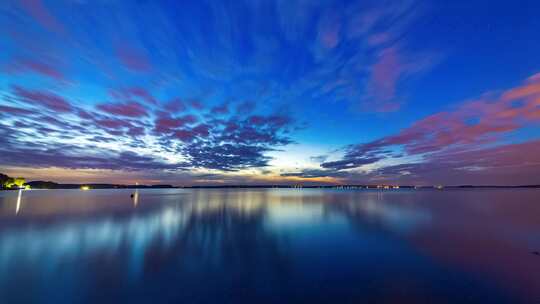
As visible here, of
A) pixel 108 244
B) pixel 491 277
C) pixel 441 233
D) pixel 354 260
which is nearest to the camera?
pixel 491 277

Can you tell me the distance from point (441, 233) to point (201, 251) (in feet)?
74.0

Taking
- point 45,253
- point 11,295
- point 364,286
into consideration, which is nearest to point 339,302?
point 364,286

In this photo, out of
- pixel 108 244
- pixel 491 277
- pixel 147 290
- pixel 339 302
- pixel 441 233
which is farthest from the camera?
pixel 441 233

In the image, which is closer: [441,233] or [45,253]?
[45,253]

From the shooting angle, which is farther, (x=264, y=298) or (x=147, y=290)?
(x=147, y=290)

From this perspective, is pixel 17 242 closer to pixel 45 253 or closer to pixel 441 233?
pixel 45 253

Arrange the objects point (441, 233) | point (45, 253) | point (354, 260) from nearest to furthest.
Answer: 1. point (354, 260)
2. point (45, 253)
3. point (441, 233)

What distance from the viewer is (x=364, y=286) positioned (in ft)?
35.6

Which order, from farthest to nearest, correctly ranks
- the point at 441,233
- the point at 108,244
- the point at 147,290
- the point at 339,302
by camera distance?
the point at 441,233 < the point at 108,244 < the point at 147,290 < the point at 339,302

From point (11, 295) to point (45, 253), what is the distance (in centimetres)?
735

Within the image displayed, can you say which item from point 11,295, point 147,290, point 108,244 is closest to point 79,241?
point 108,244

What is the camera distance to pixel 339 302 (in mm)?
9383

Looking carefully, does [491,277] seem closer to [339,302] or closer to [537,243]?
[339,302]

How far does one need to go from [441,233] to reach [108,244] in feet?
97.5
